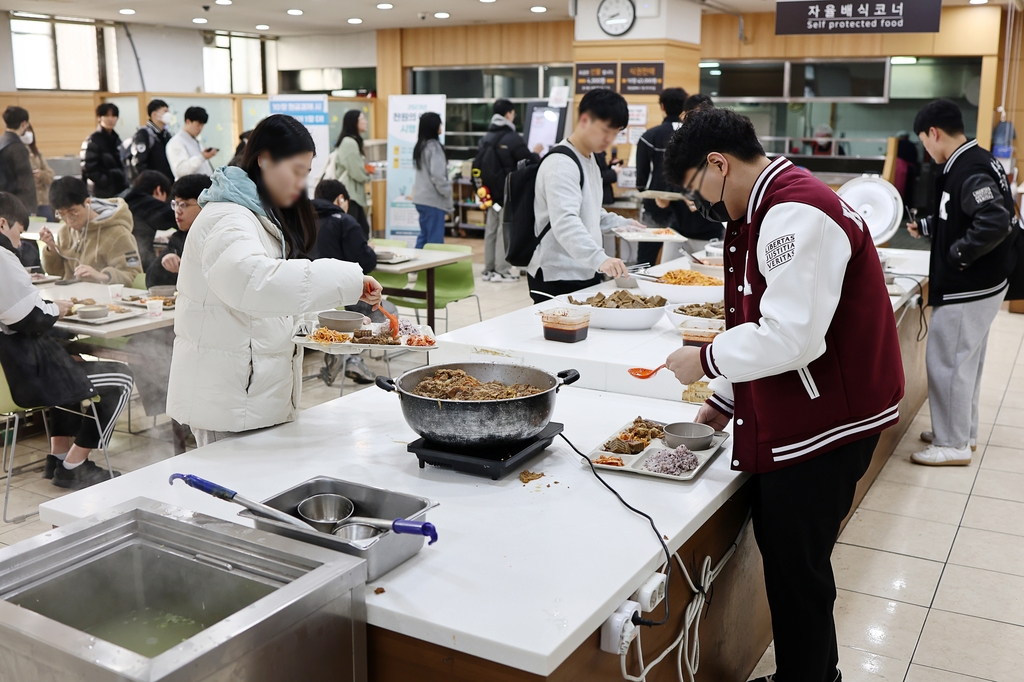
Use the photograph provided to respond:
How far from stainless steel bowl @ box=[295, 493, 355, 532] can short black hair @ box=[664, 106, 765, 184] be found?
1.01 m

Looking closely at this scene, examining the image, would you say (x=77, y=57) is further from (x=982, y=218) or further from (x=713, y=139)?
(x=713, y=139)

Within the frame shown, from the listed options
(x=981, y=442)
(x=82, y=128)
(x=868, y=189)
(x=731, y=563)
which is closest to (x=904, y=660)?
(x=731, y=563)

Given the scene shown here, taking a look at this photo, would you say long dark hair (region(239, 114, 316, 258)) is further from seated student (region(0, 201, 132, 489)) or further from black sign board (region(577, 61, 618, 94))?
black sign board (region(577, 61, 618, 94))

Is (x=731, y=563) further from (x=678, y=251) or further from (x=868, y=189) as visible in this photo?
(x=678, y=251)

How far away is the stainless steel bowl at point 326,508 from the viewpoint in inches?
65.2

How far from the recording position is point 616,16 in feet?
29.7

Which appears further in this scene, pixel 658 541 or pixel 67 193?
pixel 67 193

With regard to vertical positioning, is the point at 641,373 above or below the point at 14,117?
below

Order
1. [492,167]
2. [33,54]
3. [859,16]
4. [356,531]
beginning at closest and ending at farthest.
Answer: [356,531] < [859,16] < [492,167] < [33,54]

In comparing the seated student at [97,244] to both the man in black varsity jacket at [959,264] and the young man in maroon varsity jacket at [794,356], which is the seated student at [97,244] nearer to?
the young man in maroon varsity jacket at [794,356]

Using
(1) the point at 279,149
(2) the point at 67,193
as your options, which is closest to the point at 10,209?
(2) the point at 67,193

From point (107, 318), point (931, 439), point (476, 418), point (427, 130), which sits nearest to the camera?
point (476, 418)

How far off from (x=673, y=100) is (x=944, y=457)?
3.20 m

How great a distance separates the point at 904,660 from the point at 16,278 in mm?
3621
